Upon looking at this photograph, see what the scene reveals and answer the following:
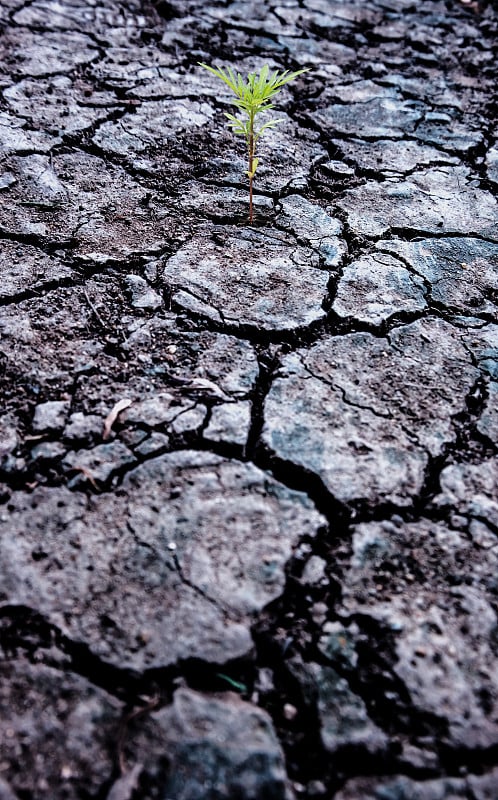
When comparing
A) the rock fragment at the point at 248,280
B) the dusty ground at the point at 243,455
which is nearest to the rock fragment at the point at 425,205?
the dusty ground at the point at 243,455

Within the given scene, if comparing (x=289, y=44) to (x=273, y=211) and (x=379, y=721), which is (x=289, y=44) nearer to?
(x=273, y=211)

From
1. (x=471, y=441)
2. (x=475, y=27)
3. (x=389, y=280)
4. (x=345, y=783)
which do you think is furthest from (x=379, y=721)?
(x=475, y=27)

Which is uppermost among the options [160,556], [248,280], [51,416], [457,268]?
[457,268]

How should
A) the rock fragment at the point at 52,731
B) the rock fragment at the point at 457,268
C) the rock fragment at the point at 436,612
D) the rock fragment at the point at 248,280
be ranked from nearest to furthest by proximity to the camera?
the rock fragment at the point at 52,731 → the rock fragment at the point at 436,612 → the rock fragment at the point at 248,280 → the rock fragment at the point at 457,268

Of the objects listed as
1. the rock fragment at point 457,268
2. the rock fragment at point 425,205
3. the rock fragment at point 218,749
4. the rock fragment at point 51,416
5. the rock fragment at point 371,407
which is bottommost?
the rock fragment at point 218,749

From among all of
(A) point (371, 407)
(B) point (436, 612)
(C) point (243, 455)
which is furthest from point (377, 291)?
(B) point (436, 612)

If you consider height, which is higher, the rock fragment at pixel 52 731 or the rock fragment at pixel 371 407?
the rock fragment at pixel 371 407

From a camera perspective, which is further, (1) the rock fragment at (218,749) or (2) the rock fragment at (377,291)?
(2) the rock fragment at (377,291)

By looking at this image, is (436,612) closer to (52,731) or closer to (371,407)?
(371,407)

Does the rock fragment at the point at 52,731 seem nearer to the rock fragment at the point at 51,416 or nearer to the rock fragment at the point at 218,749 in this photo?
the rock fragment at the point at 218,749
